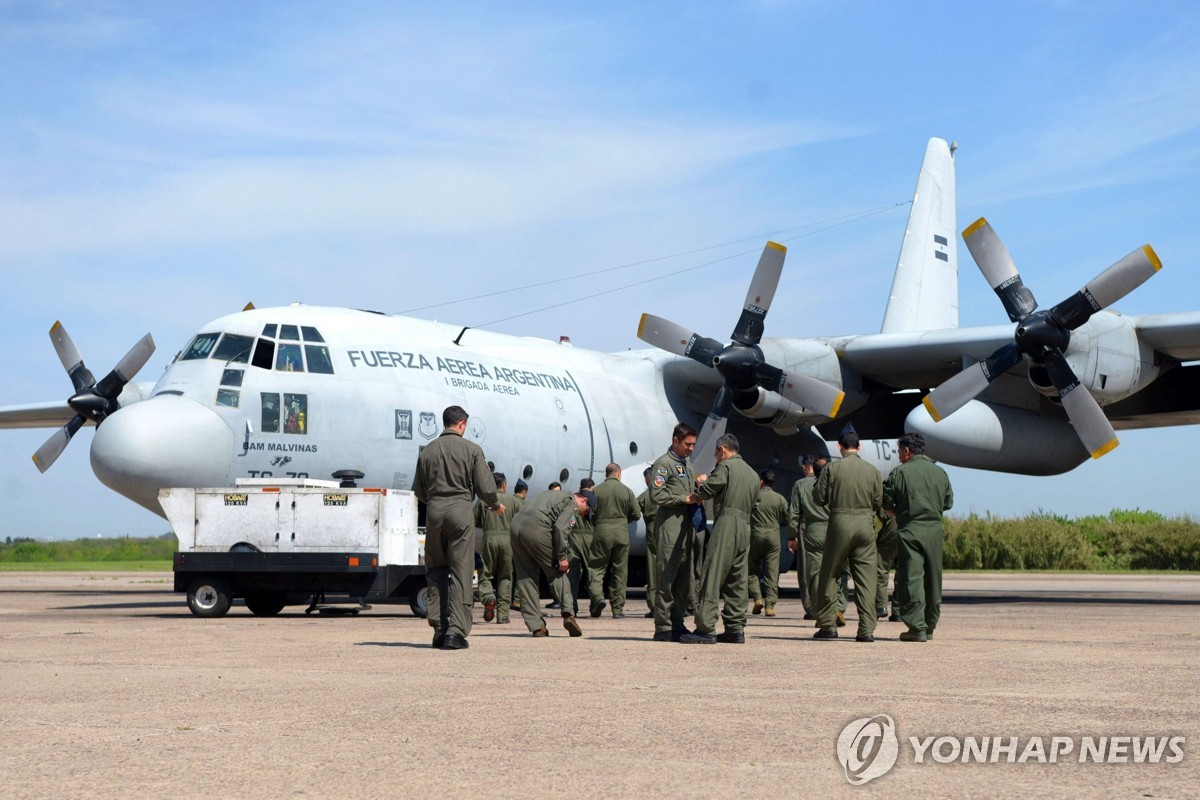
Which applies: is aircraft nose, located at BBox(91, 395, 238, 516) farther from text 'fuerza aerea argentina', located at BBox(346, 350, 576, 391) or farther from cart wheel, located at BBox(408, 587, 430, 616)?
cart wheel, located at BBox(408, 587, 430, 616)

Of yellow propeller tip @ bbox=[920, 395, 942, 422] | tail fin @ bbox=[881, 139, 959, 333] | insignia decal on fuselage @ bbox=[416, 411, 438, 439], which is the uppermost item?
tail fin @ bbox=[881, 139, 959, 333]

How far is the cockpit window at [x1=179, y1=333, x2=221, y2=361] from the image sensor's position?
1609 centimetres

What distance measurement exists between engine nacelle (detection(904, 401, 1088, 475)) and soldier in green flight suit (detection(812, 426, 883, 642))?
6740 millimetres

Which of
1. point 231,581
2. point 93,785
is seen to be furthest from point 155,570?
point 93,785

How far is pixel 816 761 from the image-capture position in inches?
194

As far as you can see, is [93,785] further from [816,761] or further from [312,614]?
[312,614]

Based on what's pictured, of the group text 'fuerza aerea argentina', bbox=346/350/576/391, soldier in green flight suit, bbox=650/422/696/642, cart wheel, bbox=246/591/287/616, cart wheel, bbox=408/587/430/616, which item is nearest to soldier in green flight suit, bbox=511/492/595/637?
soldier in green flight suit, bbox=650/422/696/642

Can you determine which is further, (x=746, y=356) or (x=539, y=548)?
(x=746, y=356)

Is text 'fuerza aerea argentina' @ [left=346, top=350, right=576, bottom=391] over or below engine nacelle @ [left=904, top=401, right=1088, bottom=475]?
over

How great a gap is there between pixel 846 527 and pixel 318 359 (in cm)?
762

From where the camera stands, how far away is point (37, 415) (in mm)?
26078

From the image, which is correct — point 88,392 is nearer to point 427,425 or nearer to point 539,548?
point 427,425

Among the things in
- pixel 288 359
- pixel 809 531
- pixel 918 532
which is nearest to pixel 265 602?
pixel 288 359

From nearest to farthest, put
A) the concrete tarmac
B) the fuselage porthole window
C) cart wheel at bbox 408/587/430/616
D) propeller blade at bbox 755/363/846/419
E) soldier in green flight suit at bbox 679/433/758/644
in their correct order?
the concrete tarmac
soldier in green flight suit at bbox 679/433/758/644
cart wheel at bbox 408/587/430/616
the fuselage porthole window
propeller blade at bbox 755/363/846/419
